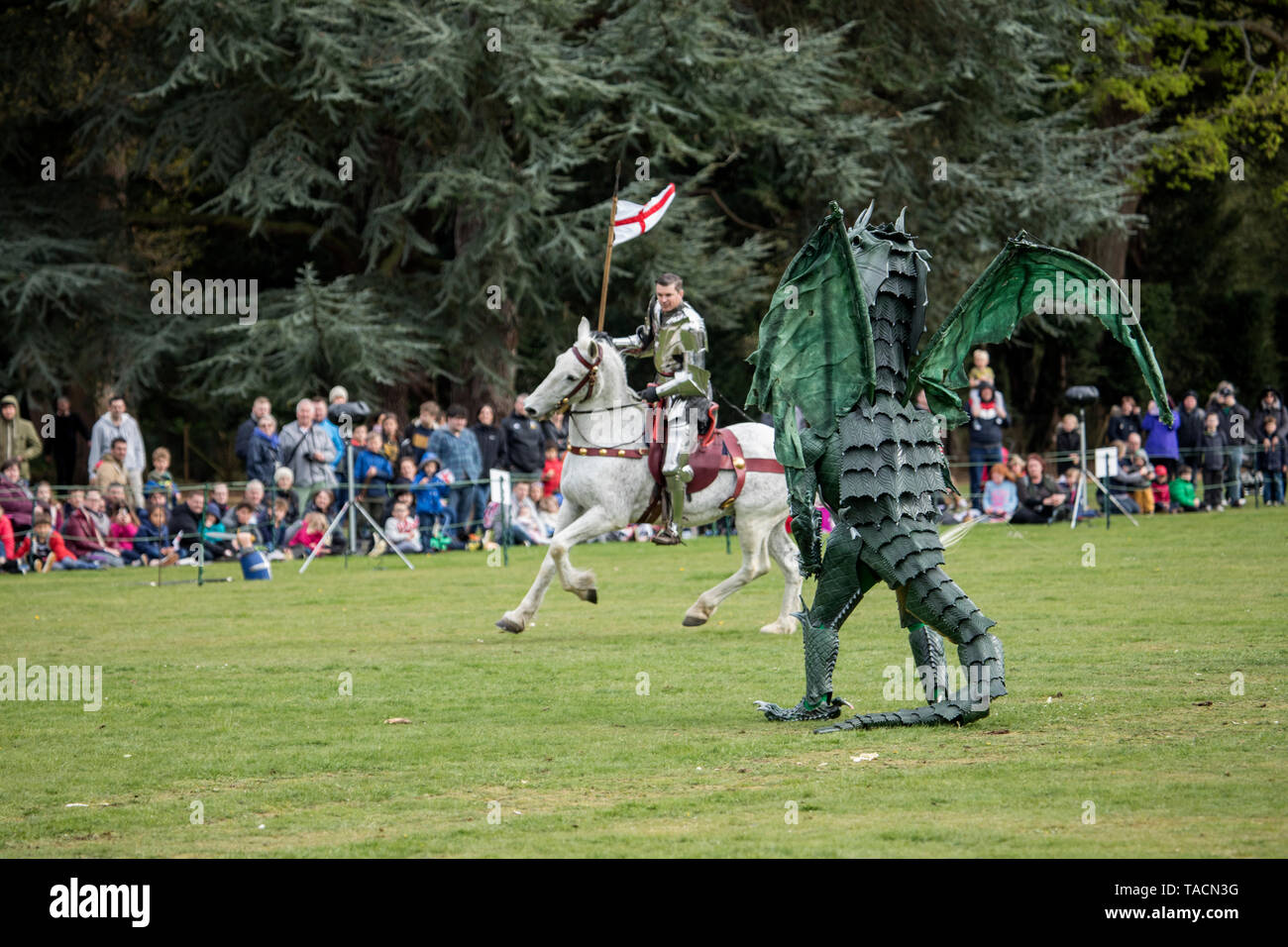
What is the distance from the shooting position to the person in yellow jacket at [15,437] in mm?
24703

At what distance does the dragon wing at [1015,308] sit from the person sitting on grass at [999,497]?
16716 mm

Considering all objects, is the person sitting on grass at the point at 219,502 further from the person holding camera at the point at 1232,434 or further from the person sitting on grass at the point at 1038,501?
the person holding camera at the point at 1232,434

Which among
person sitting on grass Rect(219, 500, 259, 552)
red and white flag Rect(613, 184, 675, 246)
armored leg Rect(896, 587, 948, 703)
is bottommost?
armored leg Rect(896, 587, 948, 703)

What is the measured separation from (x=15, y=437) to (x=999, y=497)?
14.6m

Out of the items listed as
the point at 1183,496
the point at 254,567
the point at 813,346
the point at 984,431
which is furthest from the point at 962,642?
the point at 1183,496

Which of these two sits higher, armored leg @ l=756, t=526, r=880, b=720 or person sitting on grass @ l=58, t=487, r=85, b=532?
person sitting on grass @ l=58, t=487, r=85, b=532

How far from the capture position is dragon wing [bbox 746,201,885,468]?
9422 millimetres

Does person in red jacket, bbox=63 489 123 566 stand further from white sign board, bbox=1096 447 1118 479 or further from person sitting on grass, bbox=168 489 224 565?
white sign board, bbox=1096 447 1118 479

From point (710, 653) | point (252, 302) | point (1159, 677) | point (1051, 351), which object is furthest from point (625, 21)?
point (1159, 677)

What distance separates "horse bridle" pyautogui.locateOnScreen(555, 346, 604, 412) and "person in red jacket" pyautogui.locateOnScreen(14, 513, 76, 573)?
35.1 ft

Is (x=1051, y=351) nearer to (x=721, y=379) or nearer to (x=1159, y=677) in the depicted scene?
(x=721, y=379)

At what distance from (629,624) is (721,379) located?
21365 mm

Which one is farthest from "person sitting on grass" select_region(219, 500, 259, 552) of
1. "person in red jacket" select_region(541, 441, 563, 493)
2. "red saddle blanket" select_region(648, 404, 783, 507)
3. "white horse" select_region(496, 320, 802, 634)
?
"red saddle blanket" select_region(648, 404, 783, 507)

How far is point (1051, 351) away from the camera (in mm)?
40719
